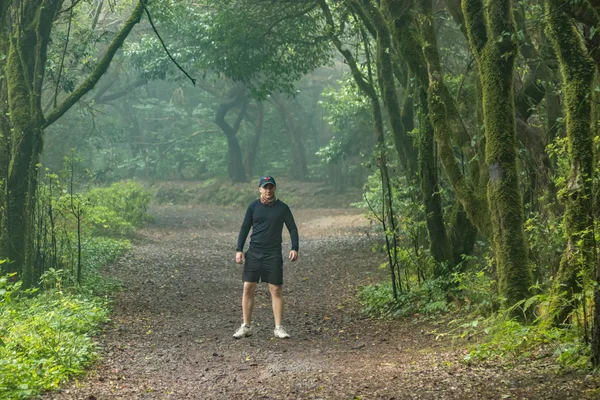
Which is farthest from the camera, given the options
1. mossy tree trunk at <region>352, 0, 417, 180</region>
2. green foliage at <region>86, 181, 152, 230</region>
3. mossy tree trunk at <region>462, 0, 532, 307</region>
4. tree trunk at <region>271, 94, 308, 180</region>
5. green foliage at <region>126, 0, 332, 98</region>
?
tree trunk at <region>271, 94, 308, 180</region>

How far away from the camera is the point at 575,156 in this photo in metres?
6.77

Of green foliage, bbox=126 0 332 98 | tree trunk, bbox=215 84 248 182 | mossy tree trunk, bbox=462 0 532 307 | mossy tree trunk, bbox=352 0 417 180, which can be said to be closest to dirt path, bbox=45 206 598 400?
mossy tree trunk, bbox=462 0 532 307

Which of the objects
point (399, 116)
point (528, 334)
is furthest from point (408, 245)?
point (528, 334)

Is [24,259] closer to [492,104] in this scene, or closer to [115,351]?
[115,351]

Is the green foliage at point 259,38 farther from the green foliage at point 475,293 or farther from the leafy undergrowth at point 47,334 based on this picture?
the green foliage at point 475,293

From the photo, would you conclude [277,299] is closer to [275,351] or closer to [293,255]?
[293,255]

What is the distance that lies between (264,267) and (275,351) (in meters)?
1.17

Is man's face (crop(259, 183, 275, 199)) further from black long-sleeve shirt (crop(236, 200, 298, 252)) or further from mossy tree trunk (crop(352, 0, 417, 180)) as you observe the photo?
mossy tree trunk (crop(352, 0, 417, 180))

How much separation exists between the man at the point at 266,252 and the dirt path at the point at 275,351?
39cm

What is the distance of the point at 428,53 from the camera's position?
30.9ft

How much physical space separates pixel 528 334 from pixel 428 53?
4187mm

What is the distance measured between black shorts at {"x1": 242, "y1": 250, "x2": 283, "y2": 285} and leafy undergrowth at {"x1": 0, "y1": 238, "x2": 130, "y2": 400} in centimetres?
204

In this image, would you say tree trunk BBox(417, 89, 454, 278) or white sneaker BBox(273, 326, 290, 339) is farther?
tree trunk BBox(417, 89, 454, 278)

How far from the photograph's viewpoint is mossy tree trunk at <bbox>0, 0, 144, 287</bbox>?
11812 mm
